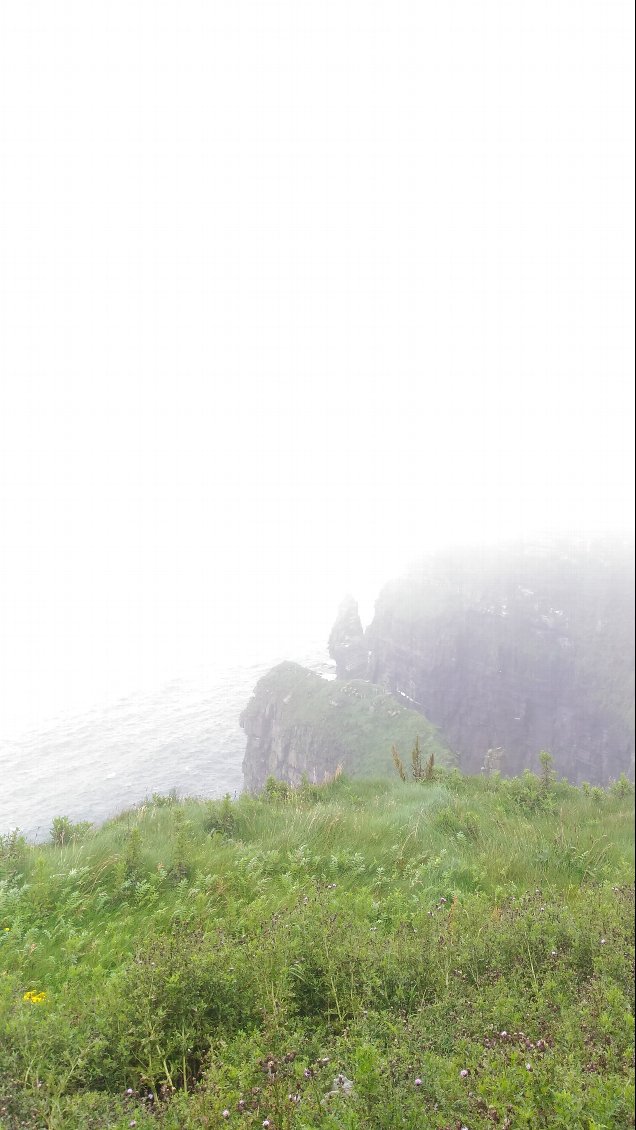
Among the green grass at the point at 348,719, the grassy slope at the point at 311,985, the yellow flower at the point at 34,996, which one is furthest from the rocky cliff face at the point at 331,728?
the yellow flower at the point at 34,996

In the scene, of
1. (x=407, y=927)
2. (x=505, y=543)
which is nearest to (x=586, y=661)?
(x=505, y=543)

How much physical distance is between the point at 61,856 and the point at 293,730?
67.4 meters

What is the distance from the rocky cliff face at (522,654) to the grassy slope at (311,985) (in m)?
81.7

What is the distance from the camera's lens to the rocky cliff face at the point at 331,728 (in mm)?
63438

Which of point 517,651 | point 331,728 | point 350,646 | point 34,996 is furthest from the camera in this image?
point 350,646

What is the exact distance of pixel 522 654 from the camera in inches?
3447

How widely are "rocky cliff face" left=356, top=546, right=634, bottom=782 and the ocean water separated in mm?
73998

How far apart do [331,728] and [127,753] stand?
64.2 meters

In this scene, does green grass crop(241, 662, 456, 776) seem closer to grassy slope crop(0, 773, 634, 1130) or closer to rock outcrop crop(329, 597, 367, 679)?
rock outcrop crop(329, 597, 367, 679)

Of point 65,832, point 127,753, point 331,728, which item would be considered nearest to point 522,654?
point 331,728

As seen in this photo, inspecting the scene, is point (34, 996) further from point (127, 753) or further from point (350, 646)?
point (350, 646)

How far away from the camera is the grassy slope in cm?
258

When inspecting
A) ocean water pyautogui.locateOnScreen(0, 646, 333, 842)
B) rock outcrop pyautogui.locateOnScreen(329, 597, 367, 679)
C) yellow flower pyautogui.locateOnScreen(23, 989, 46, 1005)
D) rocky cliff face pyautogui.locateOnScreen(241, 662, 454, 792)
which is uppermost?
yellow flower pyautogui.locateOnScreen(23, 989, 46, 1005)

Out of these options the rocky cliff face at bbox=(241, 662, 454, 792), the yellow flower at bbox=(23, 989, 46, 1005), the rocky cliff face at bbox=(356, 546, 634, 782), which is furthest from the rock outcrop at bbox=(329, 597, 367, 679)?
the yellow flower at bbox=(23, 989, 46, 1005)
